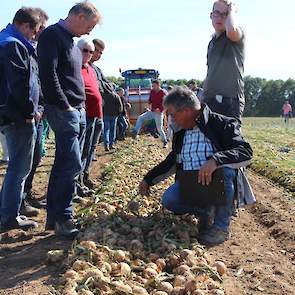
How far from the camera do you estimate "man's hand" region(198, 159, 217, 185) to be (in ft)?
12.8

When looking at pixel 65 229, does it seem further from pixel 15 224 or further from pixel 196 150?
pixel 196 150

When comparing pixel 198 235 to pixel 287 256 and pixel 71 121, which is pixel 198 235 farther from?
pixel 71 121

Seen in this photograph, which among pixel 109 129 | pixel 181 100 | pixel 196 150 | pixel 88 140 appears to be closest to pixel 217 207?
pixel 196 150

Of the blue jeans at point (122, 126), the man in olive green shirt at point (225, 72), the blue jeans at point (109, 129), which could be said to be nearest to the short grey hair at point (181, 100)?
the man in olive green shirt at point (225, 72)

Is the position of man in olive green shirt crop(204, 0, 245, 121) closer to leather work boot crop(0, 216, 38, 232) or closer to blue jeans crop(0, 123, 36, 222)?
blue jeans crop(0, 123, 36, 222)

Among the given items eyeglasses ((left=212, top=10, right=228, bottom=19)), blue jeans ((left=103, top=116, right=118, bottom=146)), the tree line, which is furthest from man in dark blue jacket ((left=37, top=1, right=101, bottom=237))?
the tree line

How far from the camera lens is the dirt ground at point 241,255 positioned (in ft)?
10.3

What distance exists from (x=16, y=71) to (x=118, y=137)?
9.96 meters

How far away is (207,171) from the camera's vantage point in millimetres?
3908

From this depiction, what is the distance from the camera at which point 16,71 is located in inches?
156

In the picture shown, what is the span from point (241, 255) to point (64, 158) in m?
1.62

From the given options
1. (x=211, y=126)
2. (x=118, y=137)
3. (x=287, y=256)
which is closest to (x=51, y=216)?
(x=211, y=126)

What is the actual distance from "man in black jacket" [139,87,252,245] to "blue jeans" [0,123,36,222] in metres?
1.22

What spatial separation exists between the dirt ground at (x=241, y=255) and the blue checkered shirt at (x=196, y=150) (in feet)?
2.35
